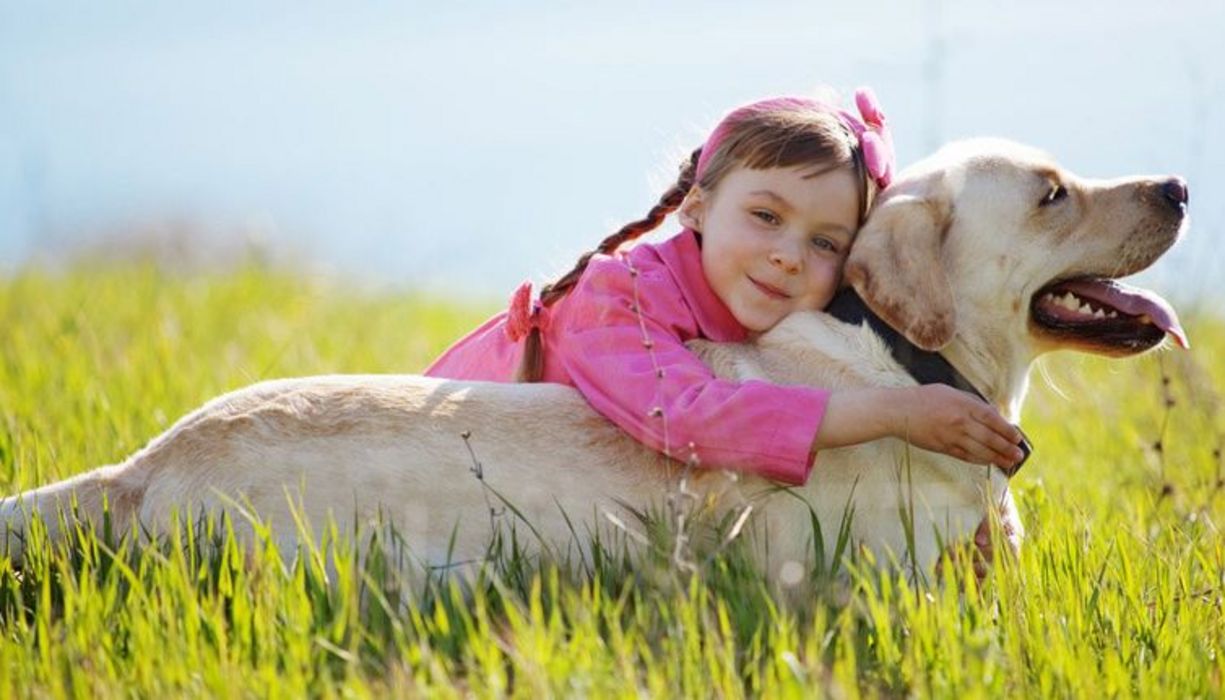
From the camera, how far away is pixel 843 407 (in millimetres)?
3764

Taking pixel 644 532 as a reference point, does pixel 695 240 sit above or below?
above

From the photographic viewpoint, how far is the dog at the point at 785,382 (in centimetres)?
379

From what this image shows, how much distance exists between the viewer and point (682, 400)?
380 centimetres

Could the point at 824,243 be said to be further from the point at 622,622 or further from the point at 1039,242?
the point at 622,622

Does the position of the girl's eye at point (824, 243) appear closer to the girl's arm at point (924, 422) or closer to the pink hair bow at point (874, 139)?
the pink hair bow at point (874, 139)

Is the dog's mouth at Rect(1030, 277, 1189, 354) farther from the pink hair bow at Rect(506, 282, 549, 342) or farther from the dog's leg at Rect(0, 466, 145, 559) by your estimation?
the dog's leg at Rect(0, 466, 145, 559)

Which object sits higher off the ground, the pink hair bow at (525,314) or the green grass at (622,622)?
the pink hair bow at (525,314)

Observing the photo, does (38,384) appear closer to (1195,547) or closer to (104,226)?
(1195,547)

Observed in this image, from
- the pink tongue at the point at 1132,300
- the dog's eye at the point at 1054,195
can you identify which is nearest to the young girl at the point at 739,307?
the dog's eye at the point at 1054,195

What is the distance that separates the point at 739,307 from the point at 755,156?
16.6 inches

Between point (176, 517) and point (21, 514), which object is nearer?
point (176, 517)

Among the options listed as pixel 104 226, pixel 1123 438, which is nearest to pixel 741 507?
pixel 1123 438

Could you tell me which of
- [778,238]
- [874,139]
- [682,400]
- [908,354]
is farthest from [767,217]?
[682,400]

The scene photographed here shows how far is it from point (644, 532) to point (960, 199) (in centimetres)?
127
